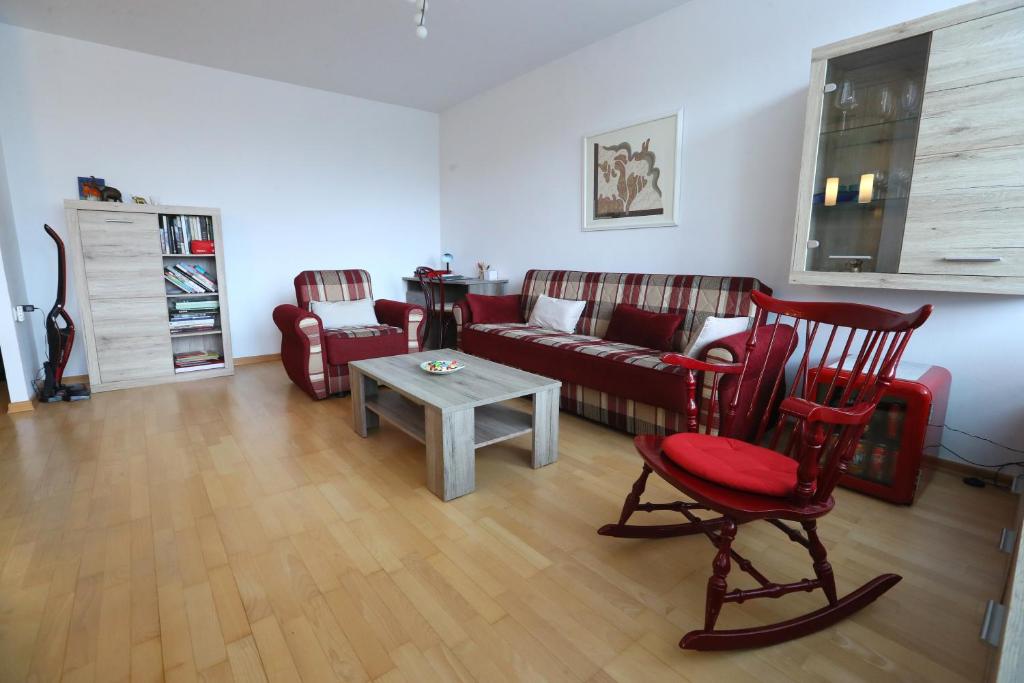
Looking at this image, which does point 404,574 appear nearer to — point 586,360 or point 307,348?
point 586,360

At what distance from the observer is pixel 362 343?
3340 mm

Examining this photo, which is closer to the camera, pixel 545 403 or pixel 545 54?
pixel 545 403

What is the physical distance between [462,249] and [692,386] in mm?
4026

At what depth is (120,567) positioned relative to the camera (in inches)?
60.2

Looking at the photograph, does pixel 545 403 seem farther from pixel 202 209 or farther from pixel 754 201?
pixel 202 209

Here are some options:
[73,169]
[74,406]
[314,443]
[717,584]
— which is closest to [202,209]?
[73,169]

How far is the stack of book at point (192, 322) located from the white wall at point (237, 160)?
436mm

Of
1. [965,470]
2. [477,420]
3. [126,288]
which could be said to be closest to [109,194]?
[126,288]

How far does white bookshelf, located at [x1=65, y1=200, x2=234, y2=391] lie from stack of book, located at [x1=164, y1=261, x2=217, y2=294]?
48 millimetres

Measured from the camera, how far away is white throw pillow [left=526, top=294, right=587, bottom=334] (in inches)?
137

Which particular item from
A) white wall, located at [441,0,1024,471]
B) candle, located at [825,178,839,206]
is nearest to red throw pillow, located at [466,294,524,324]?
white wall, located at [441,0,1024,471]

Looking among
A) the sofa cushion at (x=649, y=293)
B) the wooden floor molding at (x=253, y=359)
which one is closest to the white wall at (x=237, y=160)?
the wooden floor molding at (x=253, y=359)

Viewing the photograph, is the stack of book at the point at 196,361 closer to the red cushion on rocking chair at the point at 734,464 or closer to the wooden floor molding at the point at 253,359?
the wooden floor molding at the point at 253,359

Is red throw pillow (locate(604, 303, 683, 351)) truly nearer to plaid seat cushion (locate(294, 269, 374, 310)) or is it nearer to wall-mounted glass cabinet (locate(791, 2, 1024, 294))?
wall-mounted glass cabinet (locate(791, 2, 1024, 294))
